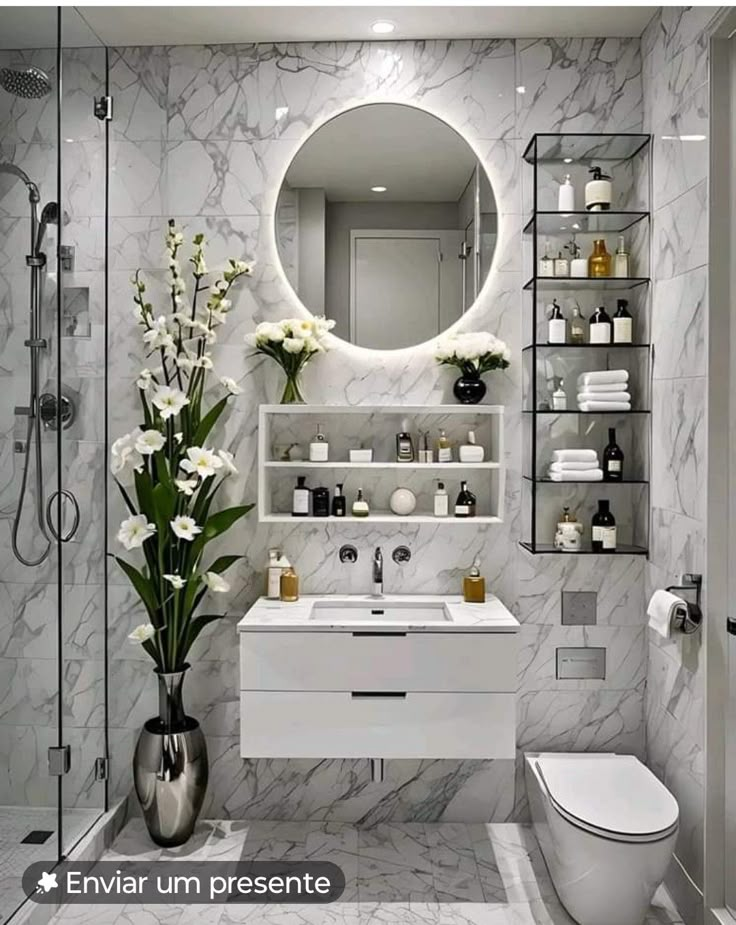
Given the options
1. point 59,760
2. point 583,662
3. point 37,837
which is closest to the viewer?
point 37,837

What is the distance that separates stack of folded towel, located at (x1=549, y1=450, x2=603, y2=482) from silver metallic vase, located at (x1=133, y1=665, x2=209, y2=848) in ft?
4.84

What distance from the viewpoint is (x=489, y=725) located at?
2.74 m

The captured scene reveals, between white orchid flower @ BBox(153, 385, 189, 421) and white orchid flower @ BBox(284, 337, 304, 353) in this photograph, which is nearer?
white orchid flower @ BBox(153, 385, 189, 421)

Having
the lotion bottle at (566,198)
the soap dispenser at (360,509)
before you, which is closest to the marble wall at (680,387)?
the lotion bottle at (566,198)

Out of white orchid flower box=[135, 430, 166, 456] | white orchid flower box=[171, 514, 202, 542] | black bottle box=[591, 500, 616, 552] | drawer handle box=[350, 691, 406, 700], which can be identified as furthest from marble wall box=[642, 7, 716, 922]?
white orchid flower box=[135, 430, 166, 456]

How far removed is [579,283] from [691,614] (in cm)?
120

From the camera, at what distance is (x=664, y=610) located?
2.58 meters

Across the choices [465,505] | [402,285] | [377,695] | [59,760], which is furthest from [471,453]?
[59,760]

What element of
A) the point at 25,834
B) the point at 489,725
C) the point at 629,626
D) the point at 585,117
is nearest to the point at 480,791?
the point at 489,725

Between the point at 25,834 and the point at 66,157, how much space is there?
1.91 m

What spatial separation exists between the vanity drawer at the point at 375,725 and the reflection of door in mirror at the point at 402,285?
1280 mm

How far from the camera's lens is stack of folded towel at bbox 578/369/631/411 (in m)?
2.94

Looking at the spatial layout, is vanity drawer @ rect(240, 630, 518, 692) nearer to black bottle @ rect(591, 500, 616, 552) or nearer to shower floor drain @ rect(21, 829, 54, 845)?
black bottle @ rect(591, 500, 616, 552)

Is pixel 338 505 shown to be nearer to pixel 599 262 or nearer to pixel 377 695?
pixel 377 695
